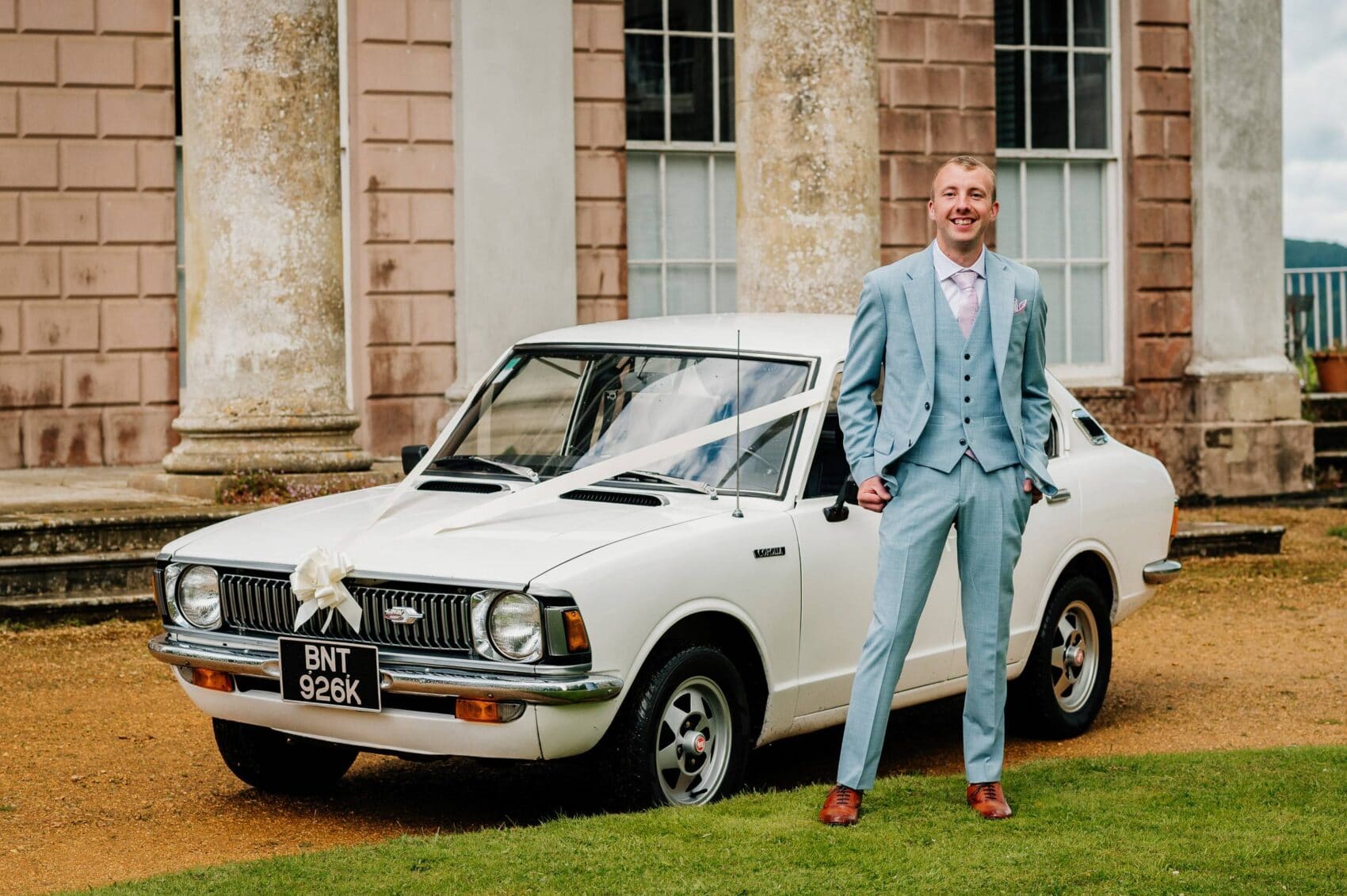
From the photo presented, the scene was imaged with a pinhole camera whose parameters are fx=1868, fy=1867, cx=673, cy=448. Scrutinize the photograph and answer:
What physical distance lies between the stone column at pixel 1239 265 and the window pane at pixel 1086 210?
0.87 metres

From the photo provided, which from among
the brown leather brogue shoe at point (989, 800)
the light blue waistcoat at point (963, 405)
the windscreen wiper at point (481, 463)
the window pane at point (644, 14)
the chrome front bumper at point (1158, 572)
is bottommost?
the brown leather brogue shoe at point (989, 800)

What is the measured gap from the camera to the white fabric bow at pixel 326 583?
5.58 m

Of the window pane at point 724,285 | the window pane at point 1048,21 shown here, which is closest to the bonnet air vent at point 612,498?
the window pane at point 724,285

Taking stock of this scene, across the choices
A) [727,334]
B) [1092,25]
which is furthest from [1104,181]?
[727,334]

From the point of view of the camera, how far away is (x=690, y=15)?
15.8 metres

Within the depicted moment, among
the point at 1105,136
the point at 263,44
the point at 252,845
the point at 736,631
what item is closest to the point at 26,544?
the point at 263,44

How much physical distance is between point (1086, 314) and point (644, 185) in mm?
4583

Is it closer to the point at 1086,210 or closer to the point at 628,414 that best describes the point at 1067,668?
the point at 628,414

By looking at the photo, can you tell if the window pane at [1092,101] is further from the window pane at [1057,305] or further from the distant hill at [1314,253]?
the distant hill at [1314,253]

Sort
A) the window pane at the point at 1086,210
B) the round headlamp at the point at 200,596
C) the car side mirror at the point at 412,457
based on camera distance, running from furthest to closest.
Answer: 1. the window pane at the point at 1086,210
2. the car side mirror at the point at 412,457
3. the round headlamp at the point at 200,596

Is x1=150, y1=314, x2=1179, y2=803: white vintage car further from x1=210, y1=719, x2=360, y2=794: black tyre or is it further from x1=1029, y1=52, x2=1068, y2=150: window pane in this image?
x1=1029, y1=52, x2=1068, y2=150: window pane

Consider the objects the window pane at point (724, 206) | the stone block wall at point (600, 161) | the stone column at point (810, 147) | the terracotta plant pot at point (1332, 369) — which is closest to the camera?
the stone column at point (810, 147)

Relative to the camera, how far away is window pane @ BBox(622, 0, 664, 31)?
15609 mm

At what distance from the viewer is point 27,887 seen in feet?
17.6
